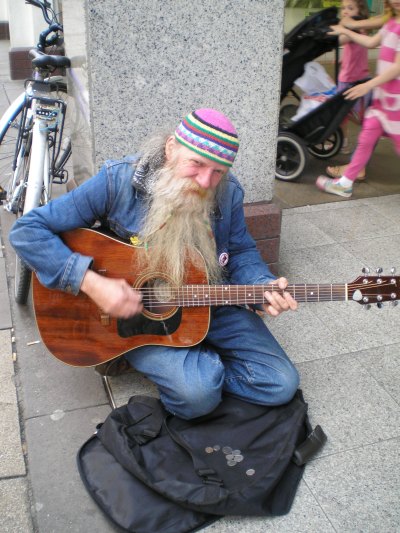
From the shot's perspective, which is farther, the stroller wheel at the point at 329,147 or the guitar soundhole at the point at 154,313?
the stroller wheel at the point at 329,147

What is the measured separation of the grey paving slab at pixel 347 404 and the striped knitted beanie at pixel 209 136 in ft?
3.94

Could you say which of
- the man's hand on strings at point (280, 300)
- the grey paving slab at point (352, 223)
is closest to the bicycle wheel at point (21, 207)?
the man's hand on strings at point (280, 300)

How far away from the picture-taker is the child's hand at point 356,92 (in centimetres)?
488

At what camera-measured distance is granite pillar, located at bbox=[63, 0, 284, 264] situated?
9.89 feet

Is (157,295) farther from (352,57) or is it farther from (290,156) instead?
(352,57)

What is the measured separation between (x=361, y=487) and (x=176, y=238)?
119 centimetres

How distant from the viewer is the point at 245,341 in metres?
2.77

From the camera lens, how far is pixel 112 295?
239cm

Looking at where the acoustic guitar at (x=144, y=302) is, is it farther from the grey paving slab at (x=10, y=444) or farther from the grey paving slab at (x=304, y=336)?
the grey paving slab at (x=304, y=336)

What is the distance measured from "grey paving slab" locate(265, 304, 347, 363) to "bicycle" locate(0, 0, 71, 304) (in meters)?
1.36

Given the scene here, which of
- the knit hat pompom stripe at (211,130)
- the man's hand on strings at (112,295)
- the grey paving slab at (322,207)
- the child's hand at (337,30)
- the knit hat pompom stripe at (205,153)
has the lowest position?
the grey paving slab at (322,207)

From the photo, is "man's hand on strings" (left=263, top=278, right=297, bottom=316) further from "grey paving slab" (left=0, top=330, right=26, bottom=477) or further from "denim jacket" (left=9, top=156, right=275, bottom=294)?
"grey paving slab" (left=0, top=330, right=26, bottom=477)

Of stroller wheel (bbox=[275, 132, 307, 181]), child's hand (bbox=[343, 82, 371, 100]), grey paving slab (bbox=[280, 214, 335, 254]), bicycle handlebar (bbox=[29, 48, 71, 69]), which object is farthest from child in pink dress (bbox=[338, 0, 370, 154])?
bicycle handlebar (bbox=[29, 48, 71, 69])

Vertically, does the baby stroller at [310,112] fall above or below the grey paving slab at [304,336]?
above
